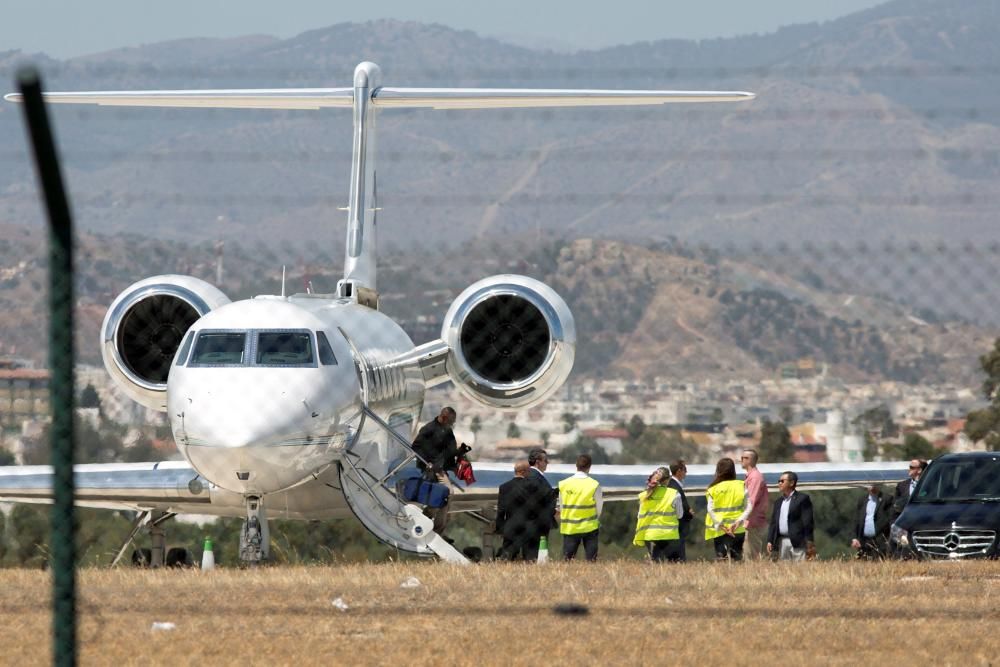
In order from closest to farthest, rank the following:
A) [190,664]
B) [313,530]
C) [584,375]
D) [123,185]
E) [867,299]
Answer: [190,664] < [867,299] < [584,375] < [313,530] < [123,185]

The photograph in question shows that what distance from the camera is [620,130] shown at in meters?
163

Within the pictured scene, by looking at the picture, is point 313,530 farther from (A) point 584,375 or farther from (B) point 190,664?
(B) point 190,664

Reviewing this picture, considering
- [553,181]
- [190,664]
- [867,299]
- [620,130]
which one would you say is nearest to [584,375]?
[867,299]

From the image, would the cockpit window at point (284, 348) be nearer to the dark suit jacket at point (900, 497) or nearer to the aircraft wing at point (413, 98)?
the aircraft wing at point (413, 98)

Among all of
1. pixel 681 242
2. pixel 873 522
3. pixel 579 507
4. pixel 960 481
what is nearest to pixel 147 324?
pixel 579 507

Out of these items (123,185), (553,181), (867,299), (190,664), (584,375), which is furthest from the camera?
(553,181)

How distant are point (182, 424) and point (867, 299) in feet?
23.3

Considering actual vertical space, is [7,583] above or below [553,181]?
above

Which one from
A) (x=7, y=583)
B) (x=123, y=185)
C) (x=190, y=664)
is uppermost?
(x=190, y=664)

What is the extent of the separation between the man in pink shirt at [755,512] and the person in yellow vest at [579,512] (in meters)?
1.58

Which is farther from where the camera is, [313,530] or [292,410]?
[313,530]

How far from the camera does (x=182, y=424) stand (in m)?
17.6

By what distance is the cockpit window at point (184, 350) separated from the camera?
18.2 meters

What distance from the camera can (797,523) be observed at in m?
18.4
